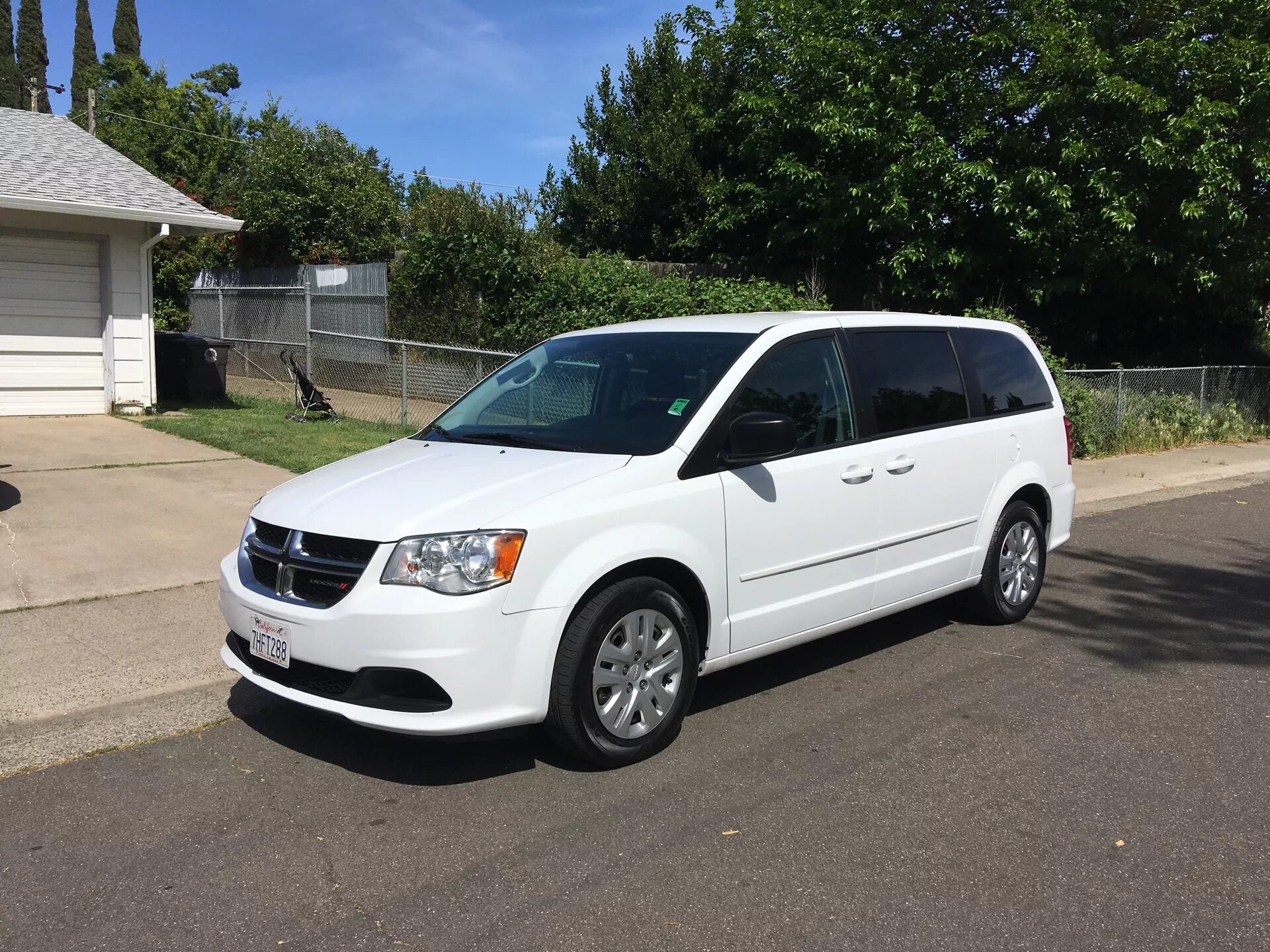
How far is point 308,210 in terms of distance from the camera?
2234 cm

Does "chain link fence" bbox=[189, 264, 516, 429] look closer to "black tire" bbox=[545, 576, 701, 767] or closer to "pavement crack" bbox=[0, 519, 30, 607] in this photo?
"pavement crack" bbox=[0, 519, 30, 607]

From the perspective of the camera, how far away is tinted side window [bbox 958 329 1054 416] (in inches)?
249

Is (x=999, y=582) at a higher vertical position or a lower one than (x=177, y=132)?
lower

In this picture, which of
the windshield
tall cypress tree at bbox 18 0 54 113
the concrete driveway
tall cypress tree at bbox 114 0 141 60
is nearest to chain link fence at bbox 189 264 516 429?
the concrete driveway

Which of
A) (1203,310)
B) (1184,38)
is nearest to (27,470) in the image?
(1184,38)

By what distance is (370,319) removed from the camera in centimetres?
1730

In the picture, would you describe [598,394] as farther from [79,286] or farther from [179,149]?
[179,149]

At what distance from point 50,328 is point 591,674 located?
1229cm

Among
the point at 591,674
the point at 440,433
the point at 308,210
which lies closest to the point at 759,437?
the point at 591,674

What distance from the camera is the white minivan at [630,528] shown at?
3986 millimetres

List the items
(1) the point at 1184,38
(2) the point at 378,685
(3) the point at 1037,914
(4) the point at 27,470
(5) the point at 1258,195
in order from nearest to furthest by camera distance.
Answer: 1. (3) the point at 1037,914
2. (2) the point at 378,685
3. (4) the point at 27,470
4. (1) the point at 1184,38
5. (5) the point at 1258,195

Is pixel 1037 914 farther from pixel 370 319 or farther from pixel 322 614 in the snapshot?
pixel 370 319

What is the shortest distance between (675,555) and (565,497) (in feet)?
1.79

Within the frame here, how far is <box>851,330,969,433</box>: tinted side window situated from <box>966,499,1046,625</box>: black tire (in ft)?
2.49
